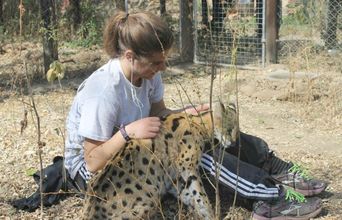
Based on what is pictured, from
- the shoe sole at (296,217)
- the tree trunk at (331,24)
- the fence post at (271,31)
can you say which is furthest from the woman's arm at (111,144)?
the tree trunk at (331,24)

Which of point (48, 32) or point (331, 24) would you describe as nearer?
point (48, 32)

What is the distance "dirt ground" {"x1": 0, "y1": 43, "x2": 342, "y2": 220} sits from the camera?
11.8 feet

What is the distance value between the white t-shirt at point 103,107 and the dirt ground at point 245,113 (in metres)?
0.21

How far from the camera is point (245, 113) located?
233 inches

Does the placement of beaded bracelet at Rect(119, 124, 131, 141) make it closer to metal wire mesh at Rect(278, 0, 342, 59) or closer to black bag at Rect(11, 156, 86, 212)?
black bag at Rect(11, 156, 86, 212)

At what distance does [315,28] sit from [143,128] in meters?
6.14

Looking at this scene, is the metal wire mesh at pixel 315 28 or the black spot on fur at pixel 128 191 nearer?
the black spot on fur at pixel 128 191

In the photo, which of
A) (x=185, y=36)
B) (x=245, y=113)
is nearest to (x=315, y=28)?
(x=185, y=36)

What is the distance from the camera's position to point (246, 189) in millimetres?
3094

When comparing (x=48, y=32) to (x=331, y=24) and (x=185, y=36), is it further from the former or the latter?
(x=331, y=24)

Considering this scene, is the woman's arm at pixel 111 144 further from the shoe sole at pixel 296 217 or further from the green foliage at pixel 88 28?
the green foliage at pixel 88 28

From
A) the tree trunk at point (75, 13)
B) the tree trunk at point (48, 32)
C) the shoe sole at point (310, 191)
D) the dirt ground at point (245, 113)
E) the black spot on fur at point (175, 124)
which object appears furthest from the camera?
the tree trunk at point (75, 13)

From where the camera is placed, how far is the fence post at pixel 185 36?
333 inches

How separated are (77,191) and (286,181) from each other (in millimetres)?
1159
